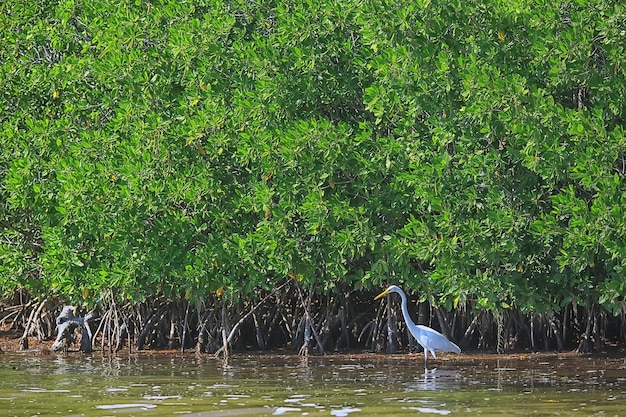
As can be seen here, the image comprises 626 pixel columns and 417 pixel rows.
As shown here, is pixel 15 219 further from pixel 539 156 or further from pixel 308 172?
pixel 539 156

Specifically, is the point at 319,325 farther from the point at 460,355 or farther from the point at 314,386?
the point at 314,386

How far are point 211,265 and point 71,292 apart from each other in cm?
205

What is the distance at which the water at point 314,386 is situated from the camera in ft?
30.6

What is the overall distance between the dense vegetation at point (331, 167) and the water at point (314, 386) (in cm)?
83

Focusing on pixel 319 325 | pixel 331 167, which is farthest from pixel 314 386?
pixel 319 325

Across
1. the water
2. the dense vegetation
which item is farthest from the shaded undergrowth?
the water

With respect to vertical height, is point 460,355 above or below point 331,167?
below

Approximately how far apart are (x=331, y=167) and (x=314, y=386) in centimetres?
296

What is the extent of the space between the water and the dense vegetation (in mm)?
830

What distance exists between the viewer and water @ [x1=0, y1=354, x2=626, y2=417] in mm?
9328

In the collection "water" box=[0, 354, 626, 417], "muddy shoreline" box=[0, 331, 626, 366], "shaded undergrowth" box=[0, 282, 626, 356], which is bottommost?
"water" box=[0, 354, 626, 417]

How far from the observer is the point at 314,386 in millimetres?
11102

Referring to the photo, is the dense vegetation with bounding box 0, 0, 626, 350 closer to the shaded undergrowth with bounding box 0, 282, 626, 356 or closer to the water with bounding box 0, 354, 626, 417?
the shaded undergrowth with bounding box 0, 282, 626, 356

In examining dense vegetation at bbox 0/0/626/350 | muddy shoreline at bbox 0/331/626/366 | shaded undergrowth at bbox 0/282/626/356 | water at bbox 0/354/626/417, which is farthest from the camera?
shaded undergrowth at bbox 0/282/626/356
